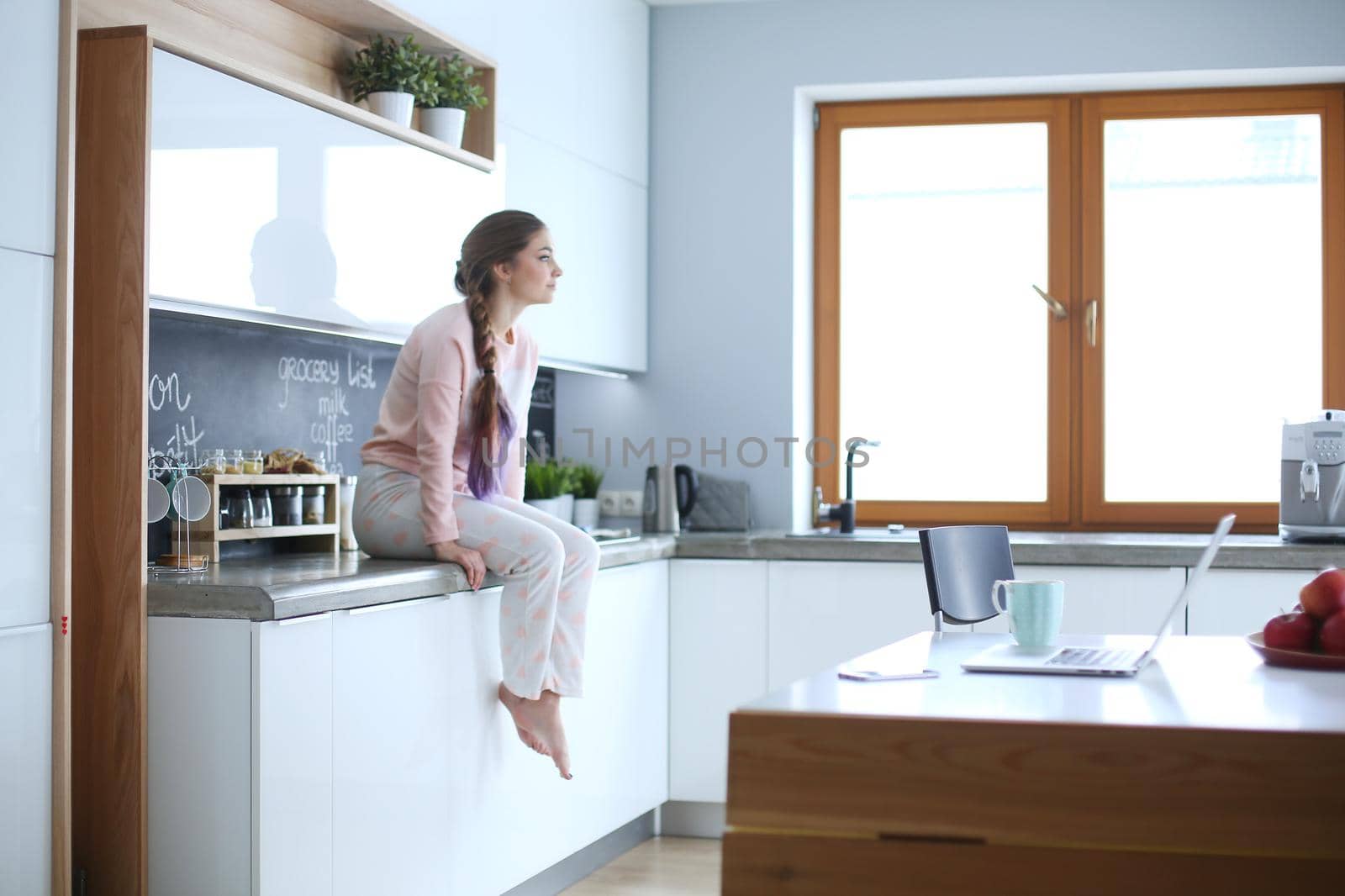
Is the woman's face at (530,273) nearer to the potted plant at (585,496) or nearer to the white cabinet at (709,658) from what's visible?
the white cabinet at (709,658)

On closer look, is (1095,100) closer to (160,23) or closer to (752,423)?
(752,423)

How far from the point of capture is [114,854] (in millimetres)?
2139

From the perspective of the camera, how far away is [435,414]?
2695mm

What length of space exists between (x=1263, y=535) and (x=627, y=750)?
74.9 inches

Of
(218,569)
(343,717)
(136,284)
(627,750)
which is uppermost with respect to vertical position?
(136,284)

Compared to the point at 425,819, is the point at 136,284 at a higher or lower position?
higher

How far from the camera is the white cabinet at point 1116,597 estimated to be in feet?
11.7

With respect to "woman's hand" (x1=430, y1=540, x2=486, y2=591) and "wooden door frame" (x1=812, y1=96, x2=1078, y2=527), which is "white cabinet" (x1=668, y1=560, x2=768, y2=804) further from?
"woman's hand" (x1=430, y1=540, x2=486, y2=591)

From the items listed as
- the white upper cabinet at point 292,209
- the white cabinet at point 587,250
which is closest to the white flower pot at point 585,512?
the white cabinet at point 587,250

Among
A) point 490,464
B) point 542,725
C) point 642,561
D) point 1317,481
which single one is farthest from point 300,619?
point 1317,481

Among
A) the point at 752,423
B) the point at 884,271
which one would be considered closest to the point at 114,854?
the point at 752,423

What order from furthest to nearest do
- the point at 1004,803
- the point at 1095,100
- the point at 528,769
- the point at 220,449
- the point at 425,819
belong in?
1. the point at 1095,100
2. the point at 528,769
3. the point at 220,449
4. the point at 425,819
5. the point at 1004,803

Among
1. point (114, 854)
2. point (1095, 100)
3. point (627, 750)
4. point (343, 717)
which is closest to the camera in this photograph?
point (114, 854)

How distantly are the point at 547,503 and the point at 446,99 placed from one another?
1.21m
